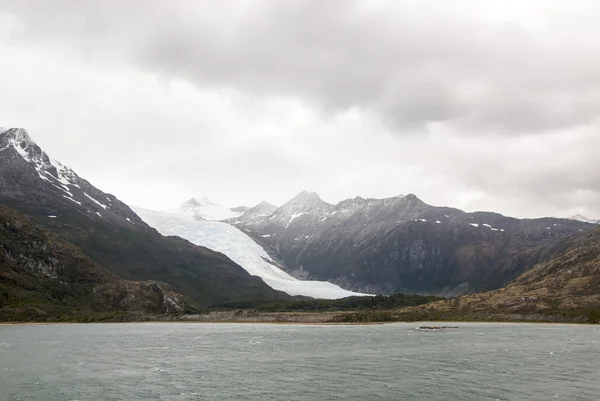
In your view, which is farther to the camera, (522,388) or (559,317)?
(559,317)

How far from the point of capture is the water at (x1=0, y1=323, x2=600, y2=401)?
60.4m

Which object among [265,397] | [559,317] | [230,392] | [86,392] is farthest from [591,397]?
[559,317]

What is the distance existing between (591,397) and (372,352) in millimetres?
Answer: 49007

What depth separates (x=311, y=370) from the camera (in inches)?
3120

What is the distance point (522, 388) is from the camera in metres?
60.6

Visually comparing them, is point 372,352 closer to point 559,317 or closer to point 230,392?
point 230,392

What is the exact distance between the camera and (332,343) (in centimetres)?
12294

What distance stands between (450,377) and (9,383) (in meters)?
54.1

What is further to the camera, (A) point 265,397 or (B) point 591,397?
(A) point 265,397

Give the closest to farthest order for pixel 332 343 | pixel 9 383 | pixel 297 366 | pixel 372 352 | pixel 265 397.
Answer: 1. pixel 265 397
2. pixel 9 383
3. pixel 297 366
4. pixel 372 352
5. pixel 332 343

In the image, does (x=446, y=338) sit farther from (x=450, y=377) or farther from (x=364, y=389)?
(x=364, y=389)

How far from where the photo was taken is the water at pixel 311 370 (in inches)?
2377

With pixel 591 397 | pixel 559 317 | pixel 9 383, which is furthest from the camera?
pixel 559 317

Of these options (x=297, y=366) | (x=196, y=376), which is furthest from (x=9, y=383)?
(x=297, y=366)
